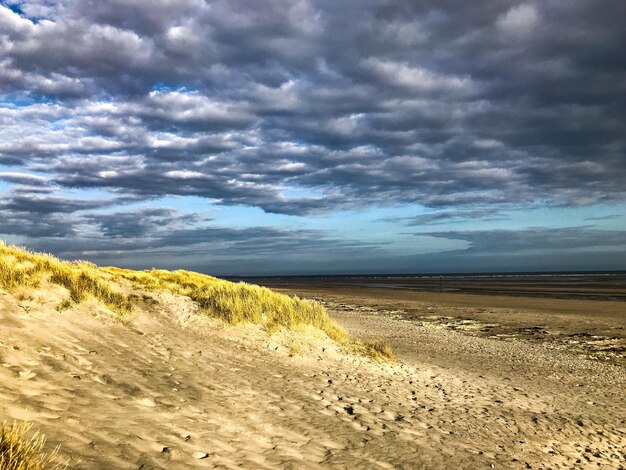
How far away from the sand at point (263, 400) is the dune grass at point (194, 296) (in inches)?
23.0

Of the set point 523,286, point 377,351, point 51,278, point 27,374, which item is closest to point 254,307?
point 377,351

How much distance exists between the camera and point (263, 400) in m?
8.94

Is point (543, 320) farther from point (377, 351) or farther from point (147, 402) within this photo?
point (147, 402)

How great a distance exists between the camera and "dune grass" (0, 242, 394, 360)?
1185cm

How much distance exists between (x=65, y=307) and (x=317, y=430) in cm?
721

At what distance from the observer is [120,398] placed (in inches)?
290

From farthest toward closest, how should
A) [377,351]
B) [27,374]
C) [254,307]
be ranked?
[254,307]
[377,351]
[27,374]

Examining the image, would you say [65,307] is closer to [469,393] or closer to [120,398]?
[120,398]

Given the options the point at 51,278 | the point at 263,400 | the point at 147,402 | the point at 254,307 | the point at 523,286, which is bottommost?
the point at 523,286

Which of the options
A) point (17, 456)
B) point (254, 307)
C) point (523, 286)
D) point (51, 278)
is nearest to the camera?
point (17, 456)

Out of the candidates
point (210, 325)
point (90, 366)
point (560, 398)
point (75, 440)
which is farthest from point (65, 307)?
point (560, 398)

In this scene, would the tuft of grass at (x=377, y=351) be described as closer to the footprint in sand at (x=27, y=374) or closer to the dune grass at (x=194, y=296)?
the dune grass at (x=194, y=296)

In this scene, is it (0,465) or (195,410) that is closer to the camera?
(0,465)

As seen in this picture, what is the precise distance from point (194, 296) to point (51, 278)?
16.9ft
